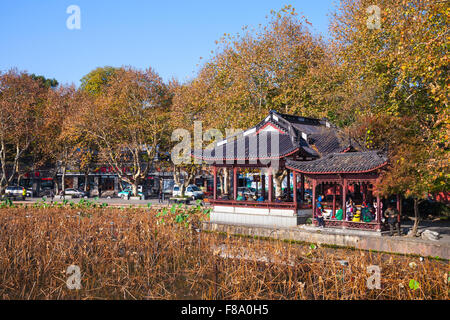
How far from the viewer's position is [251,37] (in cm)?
3319

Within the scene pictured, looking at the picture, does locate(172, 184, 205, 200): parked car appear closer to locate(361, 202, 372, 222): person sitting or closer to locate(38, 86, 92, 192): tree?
locate(38, 86, 92, 192): tree

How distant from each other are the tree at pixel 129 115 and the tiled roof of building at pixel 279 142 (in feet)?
51.1

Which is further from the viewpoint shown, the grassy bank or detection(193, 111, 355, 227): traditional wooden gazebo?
detection(193, 111, 355, 227): traditional wooden gazebo

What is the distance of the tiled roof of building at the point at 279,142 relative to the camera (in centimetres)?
2320

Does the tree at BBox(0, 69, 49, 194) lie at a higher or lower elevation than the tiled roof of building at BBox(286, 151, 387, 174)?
higher

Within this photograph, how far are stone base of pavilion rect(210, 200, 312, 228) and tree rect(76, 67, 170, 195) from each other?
17.3 metres

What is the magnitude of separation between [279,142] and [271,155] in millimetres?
1729

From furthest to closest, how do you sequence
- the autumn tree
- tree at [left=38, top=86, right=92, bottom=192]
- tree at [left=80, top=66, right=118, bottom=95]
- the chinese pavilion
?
tree at [left=80, top=66, right=118, bottom=95]
tree at [left=38, top=86, right=92, bottom=192]
the autumn tree
the chinese pavilion

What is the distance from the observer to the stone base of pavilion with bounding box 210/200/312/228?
71.8ft

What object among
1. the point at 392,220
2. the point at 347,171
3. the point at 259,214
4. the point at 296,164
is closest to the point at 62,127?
the point at 259,214

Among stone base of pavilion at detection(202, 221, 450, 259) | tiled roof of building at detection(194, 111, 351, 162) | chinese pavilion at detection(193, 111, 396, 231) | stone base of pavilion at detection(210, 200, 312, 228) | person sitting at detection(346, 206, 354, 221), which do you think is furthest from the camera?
tiled roof of building at detection(194, 111, 351, 162)

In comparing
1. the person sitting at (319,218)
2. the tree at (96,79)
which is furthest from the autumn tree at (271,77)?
the tree at (96,79)

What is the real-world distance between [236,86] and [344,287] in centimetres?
2335

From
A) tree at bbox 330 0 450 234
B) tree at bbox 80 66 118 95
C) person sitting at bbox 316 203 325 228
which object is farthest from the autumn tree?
tree at bbox 80 66 118 95
